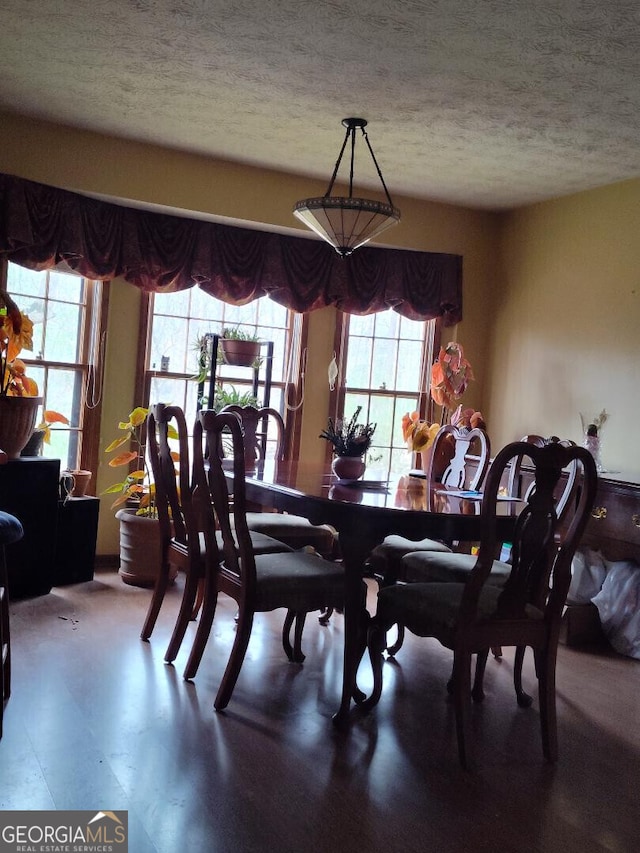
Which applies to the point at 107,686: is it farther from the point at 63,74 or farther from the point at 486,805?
the point at 63,74

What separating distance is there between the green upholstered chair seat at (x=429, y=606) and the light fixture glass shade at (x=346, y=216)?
1700 mm

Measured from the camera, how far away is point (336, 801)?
7.62 ft

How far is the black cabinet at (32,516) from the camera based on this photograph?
417cm

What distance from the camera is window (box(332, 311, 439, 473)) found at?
591cm

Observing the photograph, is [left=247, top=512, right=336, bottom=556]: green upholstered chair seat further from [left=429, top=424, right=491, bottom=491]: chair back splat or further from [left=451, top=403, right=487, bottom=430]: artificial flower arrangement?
[left=451, top=403, right=487, bottom=430]: artificial flower arrangement

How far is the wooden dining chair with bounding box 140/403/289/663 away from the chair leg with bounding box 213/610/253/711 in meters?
0.46

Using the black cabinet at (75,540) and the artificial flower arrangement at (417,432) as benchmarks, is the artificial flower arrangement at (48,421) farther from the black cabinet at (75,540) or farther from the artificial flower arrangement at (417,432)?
the artificial flower arrangement at (417,432)

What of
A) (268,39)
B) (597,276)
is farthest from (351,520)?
(597,276)

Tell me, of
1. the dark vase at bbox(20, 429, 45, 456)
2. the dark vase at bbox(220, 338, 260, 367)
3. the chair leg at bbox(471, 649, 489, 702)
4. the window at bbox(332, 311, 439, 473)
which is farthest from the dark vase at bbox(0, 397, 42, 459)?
the chair leg at bbox(471, 649, 489, 702)

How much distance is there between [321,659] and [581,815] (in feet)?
4.80

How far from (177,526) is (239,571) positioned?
0.53 metres

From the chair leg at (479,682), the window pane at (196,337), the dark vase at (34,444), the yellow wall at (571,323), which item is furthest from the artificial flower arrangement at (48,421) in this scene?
the yellow wall at (571,323)

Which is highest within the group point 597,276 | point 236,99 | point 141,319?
point 236,99

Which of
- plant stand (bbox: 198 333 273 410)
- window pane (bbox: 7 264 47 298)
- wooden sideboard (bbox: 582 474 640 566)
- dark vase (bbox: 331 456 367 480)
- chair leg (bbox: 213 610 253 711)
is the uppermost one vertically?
window pane (bbox: 7 264 47 298)
